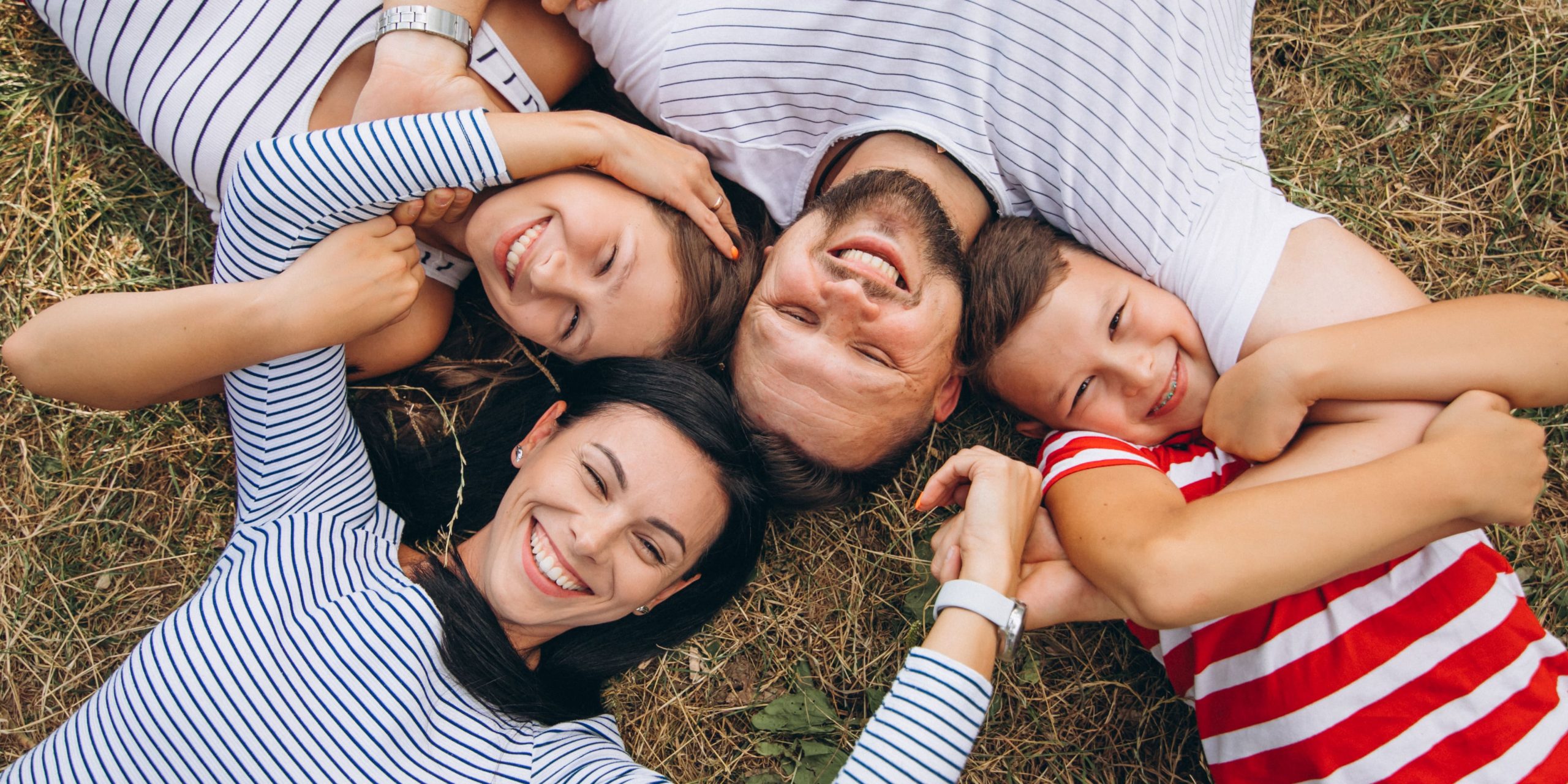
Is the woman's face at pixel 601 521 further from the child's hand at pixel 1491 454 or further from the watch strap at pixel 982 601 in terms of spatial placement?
the child's hand at pixel 1491 454

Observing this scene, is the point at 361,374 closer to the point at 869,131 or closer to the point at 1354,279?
the point at 869,131

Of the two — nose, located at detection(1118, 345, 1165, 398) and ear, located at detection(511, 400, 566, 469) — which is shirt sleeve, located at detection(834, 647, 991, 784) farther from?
ear, located at detection(511, 400, 566, 469)

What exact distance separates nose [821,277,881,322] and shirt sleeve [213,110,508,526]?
44.2 inches

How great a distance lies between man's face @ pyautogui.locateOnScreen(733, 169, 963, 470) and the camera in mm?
2762

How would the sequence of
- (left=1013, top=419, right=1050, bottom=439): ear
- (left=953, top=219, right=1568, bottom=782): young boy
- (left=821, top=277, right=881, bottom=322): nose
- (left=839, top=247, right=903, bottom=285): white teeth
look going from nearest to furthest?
1. (left=953, top=219, right=1568, bottom=782): young boy
2. (left=821, top=277, right=881, bottom=322): nose
3. (left=839, top=247, right=903, bottom=285): white teeth
4. (left=1013, top=419, right=1050, bottom=439): ear

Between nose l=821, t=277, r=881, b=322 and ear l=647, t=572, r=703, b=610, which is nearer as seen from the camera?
nose l=821, t=277, r=881, b=322

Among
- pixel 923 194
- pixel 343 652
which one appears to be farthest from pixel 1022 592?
pixel 343 652

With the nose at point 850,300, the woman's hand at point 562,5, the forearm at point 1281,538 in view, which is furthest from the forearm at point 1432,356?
the woman's hand at point 562,5

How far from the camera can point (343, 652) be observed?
2.80m

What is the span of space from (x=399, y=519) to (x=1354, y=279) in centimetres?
334

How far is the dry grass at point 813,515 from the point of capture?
345 centimetres

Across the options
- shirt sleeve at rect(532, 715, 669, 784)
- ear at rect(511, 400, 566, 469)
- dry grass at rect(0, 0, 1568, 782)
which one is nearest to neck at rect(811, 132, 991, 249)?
dry grass at rect(0, 0, 1568, 782)

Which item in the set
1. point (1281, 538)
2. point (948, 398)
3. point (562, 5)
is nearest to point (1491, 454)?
point (1281, 538)

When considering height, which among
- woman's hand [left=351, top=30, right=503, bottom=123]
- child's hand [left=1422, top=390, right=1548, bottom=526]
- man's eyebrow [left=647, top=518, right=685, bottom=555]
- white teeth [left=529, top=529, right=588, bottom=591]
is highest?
woman's hand [left=351, top=30, right=503, bottom=123]
